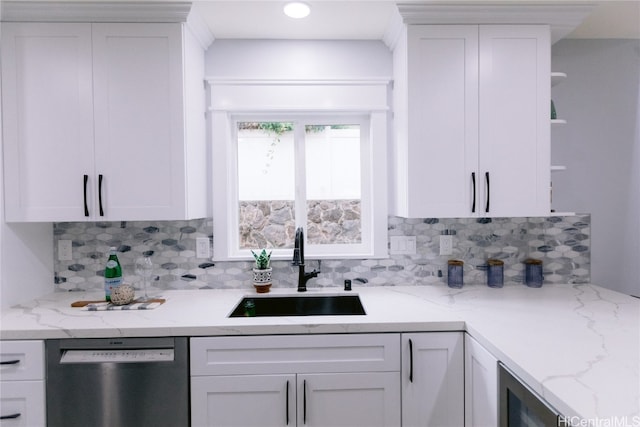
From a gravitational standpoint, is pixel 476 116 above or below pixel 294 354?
above

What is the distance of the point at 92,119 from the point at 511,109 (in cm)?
211

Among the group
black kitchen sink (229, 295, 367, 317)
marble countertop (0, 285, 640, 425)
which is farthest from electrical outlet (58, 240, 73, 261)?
black kitchen sink (229, 295, 367, 317)

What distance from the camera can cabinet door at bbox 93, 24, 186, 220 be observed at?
1.81 meters

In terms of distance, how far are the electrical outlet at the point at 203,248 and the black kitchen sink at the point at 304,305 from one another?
15.3 inches

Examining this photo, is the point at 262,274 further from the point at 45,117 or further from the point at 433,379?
the point at 45,117

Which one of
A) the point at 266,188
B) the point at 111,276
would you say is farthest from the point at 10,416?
the point at 266,188

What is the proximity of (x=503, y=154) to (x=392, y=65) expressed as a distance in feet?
2.74

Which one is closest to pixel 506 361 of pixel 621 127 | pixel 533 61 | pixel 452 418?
pixel 452 418

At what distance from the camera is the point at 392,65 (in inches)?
86.0

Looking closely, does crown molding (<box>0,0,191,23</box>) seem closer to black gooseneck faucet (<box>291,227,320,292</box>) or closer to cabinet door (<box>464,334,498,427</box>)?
black gooseneck faucet (<box>291,227,320,292</box>)

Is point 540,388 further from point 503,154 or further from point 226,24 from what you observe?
point 226,24

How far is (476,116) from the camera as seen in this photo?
1.86 meters

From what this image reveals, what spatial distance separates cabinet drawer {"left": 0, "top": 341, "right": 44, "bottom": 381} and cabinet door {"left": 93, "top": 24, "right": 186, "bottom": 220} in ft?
2.09

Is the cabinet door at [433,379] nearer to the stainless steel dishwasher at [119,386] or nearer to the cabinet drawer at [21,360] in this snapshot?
the stainless steel dishwasher at [119,386]
